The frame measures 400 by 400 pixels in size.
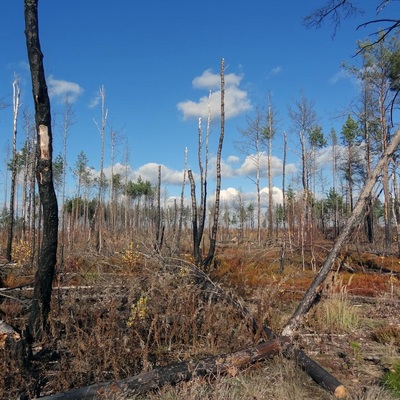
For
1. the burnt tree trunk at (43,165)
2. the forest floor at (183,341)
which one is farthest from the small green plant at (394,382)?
the burnt tree trunk at (43,165)

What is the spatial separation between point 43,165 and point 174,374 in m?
3.03

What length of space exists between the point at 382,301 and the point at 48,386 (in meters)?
6.16

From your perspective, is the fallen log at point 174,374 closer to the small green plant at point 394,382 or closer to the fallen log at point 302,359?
the fallen log at point 302,359

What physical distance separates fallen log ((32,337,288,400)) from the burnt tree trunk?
1844 mm

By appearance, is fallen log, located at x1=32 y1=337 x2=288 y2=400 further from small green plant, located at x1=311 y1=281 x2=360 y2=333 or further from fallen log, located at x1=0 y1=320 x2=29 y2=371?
small green plant, located at x1=311 y1=281 x2=360 y2=333

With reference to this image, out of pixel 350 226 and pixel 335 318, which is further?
pixel 335 318

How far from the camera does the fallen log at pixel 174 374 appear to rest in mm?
3252

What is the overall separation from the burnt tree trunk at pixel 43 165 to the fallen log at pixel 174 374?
1844 millimetres

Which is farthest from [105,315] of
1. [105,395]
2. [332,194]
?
[332,194]

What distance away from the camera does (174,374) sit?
3.69m

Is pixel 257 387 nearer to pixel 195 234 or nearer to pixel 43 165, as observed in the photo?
pixel 43 165

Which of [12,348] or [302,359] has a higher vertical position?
[12,348]

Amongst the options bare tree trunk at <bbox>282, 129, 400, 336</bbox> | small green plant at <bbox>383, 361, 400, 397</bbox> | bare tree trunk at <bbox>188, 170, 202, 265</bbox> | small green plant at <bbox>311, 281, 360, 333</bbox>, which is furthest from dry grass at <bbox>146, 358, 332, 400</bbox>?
bare tree trunk at <bbox>188, 170, 202, 265</bbox>

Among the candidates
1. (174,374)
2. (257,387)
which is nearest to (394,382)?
(257,387)
